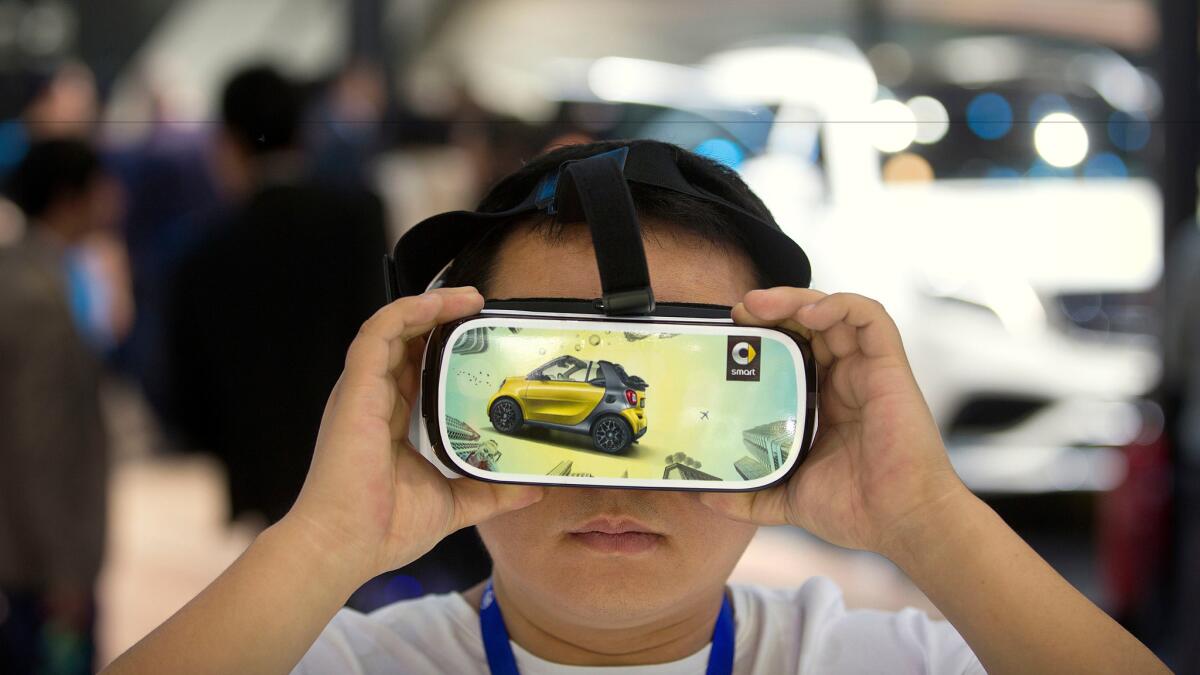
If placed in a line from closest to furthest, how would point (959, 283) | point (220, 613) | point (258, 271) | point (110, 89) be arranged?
point (220, 613), point (258, 271), point (959, 283), point (110, 89)

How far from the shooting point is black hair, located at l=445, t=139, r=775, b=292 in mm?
1189

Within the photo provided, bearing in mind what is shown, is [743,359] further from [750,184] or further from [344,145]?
[344,145]

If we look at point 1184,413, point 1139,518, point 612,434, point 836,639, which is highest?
point 612,434

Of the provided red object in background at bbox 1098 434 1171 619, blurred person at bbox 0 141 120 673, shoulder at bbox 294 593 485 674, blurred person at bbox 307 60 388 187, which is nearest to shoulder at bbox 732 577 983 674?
shoulder at bbox 294 593 485 674

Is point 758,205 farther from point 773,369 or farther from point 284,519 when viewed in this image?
point 284,519

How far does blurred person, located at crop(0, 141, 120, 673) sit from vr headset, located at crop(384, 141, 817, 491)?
5.83ft

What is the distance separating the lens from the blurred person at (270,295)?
154cm

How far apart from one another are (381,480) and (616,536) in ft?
0.70

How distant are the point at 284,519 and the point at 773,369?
441 mm

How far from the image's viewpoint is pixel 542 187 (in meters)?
1.21

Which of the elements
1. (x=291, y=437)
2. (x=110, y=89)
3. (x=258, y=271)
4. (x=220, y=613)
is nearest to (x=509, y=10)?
(x=110, y=89)

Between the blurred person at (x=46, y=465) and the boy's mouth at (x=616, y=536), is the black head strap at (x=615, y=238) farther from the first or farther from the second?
the blurred person at (x=46, y=465)

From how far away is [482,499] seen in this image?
1.18m

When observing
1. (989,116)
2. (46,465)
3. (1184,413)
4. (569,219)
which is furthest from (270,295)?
(1184,413)
